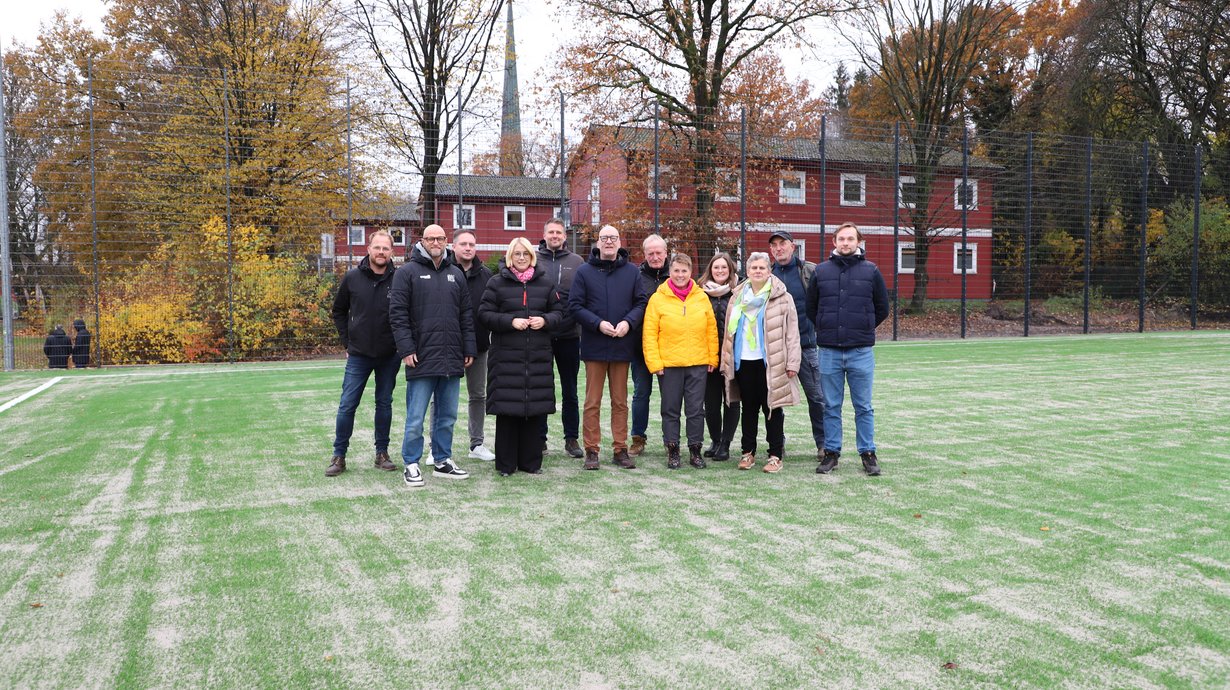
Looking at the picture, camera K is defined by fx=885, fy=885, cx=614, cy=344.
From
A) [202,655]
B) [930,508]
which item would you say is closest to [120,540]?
[202,655]

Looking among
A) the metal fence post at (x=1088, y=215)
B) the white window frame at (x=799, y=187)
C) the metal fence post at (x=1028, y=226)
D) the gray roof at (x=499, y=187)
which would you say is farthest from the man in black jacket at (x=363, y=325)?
the metal fence post at (x=1088, y=215)

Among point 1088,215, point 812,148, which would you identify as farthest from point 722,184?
point 1088,215

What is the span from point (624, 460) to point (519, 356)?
106cm

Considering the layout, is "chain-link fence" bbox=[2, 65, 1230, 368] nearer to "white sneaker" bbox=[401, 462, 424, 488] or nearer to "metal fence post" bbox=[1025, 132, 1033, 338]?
"metal fence post" bbox=[1025, 132, 1033, 338]

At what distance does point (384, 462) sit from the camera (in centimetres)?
631

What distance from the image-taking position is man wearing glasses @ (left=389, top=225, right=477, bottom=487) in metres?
5.82

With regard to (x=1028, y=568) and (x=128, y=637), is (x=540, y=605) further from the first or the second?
(x=1028, y=568)

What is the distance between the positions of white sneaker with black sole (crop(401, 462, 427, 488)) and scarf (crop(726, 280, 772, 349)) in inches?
94.0

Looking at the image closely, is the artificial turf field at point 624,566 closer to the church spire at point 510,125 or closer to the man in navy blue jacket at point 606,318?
the man in navy blue jacket at point 606,318

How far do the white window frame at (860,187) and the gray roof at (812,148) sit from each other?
0.42 meters

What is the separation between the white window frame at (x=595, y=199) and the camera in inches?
Result: 760

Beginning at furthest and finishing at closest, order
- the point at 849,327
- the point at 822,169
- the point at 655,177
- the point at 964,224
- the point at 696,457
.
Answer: the point at 964,224 < the point at 822,169 < the point at 655,177 < the point at 696,457 < the point at 849,327

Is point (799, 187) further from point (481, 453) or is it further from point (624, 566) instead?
point (624, 566)

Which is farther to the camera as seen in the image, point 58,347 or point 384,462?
point 58,347
